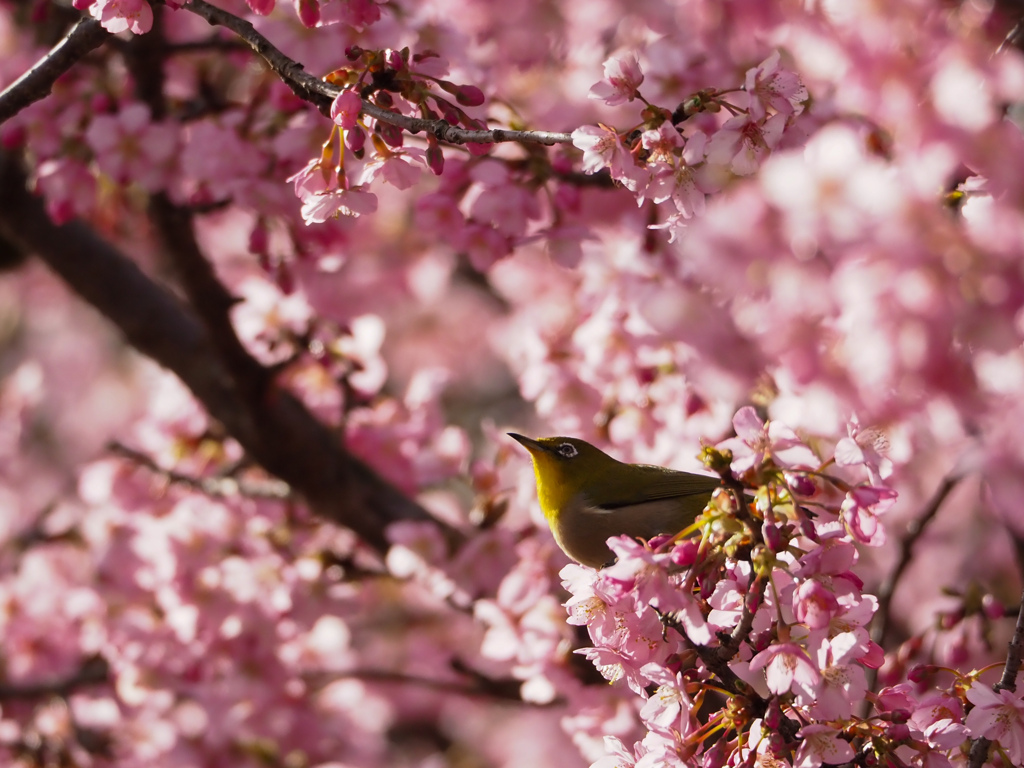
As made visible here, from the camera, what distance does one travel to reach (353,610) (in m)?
4.19

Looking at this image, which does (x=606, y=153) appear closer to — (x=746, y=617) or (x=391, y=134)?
(x=391, y=134)

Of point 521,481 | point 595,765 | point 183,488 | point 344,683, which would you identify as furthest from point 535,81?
point 595,765

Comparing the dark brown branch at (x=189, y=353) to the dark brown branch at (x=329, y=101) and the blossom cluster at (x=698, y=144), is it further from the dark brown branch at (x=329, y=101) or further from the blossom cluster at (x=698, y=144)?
the blossom cluster at (x=698, y=144)

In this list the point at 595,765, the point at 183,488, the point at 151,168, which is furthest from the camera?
the point at 183,488

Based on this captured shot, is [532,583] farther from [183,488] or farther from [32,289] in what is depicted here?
[32,289]

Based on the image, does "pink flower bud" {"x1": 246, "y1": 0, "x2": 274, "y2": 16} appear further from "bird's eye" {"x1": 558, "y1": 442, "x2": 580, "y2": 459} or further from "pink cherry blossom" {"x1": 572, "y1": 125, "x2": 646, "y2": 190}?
"bird's eye" {"x1": 558, "y1": 442, "x2": 580, "y2": 459}

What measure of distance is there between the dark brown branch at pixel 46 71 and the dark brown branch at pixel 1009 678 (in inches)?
88.5

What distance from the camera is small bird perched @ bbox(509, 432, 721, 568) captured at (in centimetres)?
290

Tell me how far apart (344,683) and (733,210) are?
14.3 ft

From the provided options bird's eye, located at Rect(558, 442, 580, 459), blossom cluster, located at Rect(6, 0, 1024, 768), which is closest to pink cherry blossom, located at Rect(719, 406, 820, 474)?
blossom cluster, located at Rect(6, 0, 1024, 768)

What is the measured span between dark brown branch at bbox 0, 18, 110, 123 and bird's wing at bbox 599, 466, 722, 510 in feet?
6.06

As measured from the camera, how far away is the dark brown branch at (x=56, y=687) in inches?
176

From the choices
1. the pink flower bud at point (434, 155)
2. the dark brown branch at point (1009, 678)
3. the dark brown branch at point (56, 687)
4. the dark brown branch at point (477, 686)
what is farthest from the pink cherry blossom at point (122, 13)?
the dark brown branch at point (56, 687)

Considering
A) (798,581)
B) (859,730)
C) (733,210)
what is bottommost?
(859,730)
